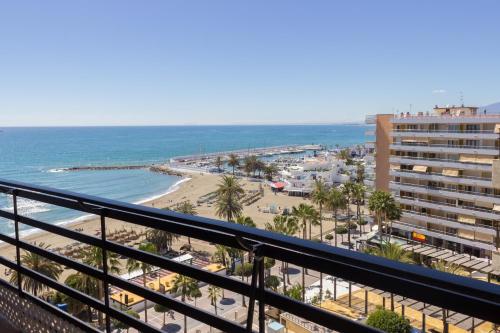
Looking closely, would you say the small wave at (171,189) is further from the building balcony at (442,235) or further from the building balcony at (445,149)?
the building balcony at (445,149)

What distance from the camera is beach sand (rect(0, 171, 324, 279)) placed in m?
34.5

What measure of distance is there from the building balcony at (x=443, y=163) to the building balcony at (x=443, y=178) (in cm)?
71

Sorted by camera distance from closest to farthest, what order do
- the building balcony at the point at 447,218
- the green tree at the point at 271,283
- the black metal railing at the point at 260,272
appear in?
the black metal railing at the point at 260,272, the green tree at the point at 271,283, the building balcony at the point at 447,218

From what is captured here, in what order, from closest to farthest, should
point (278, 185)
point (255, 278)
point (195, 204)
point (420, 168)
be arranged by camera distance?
point (255, 278) < point (420, 168) < point (195, 204) < point (278, 185)

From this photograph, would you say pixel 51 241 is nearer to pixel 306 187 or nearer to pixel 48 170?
pixel 306 187

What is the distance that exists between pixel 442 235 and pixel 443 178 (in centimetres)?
438

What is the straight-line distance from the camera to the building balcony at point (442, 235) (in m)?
30.1

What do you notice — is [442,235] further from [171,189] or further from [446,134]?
[171,189]

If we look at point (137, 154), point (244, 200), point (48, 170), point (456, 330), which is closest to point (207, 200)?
point (244, 200)

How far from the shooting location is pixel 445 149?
33.1 m

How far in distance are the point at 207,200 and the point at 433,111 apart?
1152 inches

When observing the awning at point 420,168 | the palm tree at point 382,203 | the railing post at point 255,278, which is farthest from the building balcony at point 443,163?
the railing post at point 255,278

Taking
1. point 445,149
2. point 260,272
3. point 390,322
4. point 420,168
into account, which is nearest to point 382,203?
point 420,168

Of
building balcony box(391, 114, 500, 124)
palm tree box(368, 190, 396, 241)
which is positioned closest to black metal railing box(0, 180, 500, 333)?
palm tree box(368, 190, 396, 241)
